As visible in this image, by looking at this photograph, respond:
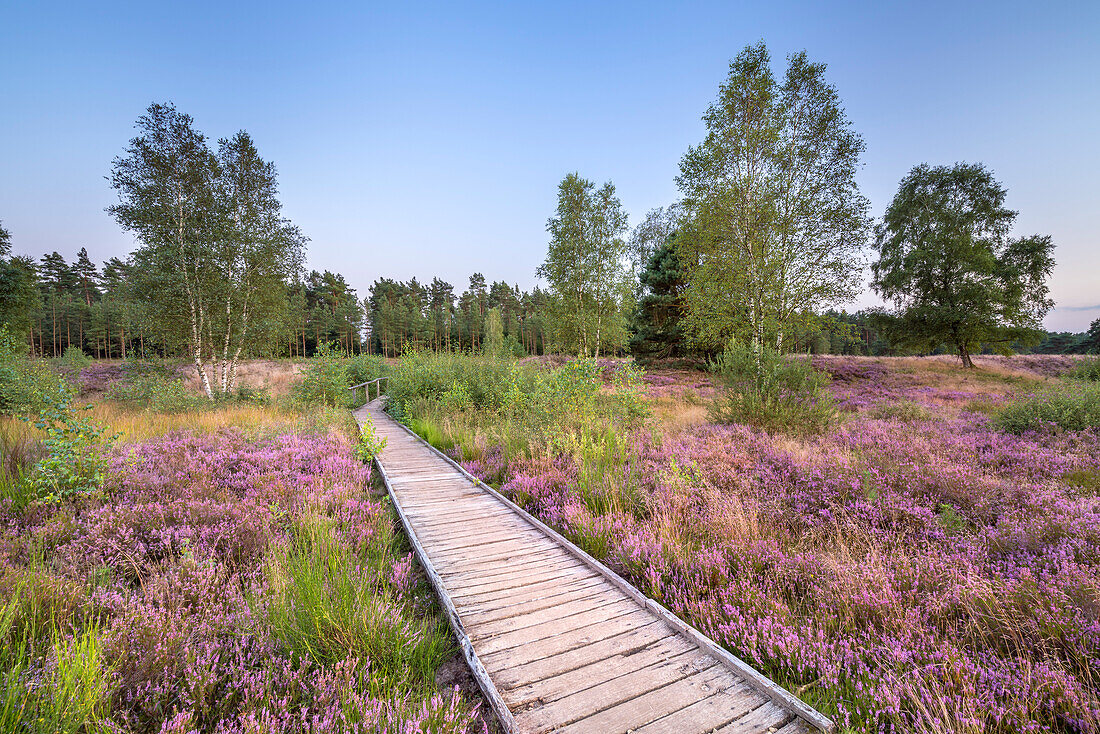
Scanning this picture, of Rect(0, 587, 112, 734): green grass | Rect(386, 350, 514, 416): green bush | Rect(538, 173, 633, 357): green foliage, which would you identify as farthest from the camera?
Rect(538, 173, 633, 357): green foliage

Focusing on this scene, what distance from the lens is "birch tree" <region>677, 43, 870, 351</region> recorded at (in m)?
15.3

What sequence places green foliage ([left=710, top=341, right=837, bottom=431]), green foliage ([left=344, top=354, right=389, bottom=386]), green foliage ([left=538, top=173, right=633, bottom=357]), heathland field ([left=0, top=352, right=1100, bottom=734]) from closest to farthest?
heathland field ([left=0, top=352, right=1100, bottom=734]), green foliage ([left=710, top=341, right=837, bottom=431]), green foliage ([left=538, top=173, right=633, bottom=357]), green foliage ([left=344, top=354, right=389, bottom=386])

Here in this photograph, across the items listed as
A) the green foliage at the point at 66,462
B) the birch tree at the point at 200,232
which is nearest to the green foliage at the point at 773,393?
the green foliage at the point at 66,462

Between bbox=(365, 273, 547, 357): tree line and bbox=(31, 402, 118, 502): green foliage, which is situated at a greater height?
bbox=(365, 273, 547, 357): tree line

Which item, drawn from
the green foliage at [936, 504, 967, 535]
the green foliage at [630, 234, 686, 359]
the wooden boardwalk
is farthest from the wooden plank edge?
the green foliage at [630, 234, 686, 359]

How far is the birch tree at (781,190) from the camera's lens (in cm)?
1529

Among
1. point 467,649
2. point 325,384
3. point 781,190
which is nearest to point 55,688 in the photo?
point 467,649

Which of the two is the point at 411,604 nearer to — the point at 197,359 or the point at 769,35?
the point at 197,359

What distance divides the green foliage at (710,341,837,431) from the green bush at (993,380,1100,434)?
9.53ft

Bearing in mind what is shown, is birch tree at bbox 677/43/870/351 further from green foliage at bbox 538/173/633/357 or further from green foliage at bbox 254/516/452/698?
green foliage at bbox 254/516/452/698

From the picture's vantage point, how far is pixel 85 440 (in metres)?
4.55

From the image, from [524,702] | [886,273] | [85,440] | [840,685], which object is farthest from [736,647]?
[886,273]

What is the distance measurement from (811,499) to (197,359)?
2166 centimetres

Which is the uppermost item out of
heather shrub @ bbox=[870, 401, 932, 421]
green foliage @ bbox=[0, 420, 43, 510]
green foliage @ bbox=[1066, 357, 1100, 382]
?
green foliage @ bbox=[1066, 357, 1100, 382]
